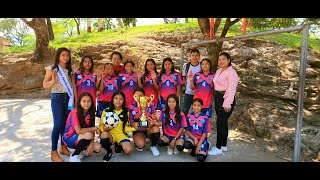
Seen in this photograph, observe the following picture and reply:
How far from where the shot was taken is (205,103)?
4434 millimetres

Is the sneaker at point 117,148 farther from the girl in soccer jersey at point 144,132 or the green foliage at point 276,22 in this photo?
the green foliage at point 276,22

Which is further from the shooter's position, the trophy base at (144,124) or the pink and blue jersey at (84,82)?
the pink and blue jersey at (84,82)

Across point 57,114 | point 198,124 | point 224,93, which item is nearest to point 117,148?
point 57,114

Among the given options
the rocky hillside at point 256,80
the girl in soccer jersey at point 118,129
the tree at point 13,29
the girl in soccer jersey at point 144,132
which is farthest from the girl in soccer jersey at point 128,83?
the tree at point 13,29

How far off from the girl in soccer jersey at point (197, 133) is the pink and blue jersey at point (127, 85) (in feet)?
3.70

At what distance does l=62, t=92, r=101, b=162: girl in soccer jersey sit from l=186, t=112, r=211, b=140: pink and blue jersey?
136cm

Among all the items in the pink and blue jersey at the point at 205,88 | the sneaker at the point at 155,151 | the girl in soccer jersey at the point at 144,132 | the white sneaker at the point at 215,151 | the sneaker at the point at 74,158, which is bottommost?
the white sneaker at the point at 215,151

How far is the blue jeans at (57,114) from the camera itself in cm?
372

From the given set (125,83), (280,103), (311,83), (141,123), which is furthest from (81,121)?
(311,83)

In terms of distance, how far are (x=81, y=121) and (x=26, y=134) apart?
195 centimetres

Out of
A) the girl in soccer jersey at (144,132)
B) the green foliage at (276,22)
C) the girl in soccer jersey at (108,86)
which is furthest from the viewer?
the green foliage at (276,22)

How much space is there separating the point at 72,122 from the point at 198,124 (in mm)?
1711

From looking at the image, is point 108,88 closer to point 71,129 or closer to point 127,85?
point 127,85

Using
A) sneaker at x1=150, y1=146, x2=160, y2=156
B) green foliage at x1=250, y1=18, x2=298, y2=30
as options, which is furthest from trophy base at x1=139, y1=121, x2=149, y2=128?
green foliage at x1=250, y1=18, x2=298, y2=30
